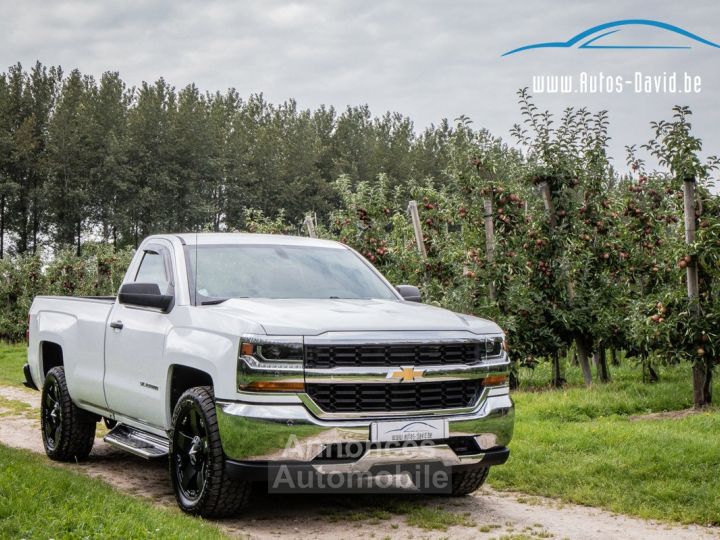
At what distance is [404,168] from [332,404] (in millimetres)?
75114

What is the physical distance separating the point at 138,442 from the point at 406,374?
8.56ft

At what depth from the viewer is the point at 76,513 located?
225 inches

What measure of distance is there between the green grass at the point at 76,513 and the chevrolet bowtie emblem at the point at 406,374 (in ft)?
4.62

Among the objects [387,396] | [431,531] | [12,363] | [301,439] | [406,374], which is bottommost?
[12,363]

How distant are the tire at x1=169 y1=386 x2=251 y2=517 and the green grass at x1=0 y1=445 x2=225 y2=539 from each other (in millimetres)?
160

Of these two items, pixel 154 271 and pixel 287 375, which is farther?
pixel 154 271

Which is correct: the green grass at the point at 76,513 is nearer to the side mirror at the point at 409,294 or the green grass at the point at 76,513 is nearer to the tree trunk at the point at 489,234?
the side mirror at the point at 409,294

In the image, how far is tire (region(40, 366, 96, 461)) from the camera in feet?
28.0

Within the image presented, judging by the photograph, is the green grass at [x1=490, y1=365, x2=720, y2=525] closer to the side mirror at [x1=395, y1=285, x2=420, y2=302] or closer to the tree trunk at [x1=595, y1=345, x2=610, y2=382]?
the side mirror at [x1=395, y1=285, x2=420, y2=302]

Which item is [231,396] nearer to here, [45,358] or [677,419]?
[45,358]

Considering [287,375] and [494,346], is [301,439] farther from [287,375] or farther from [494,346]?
[494,346]

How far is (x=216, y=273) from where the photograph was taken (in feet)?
22.9

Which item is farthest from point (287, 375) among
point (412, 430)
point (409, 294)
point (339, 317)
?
point (409, 294)

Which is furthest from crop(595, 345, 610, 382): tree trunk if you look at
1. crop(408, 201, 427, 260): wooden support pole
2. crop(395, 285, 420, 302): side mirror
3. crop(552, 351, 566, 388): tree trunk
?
crop(395, 285, 420, 302): side mirror
